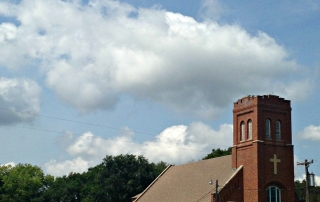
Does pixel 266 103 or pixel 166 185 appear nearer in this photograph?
pixel 266 103

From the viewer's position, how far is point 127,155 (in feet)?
245

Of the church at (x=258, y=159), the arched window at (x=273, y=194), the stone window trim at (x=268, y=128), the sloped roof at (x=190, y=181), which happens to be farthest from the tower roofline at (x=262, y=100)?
the arched window at (x=273, y=194)

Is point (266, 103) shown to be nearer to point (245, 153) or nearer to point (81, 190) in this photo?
point (245, 153)

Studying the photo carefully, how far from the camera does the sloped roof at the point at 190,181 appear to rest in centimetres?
4786

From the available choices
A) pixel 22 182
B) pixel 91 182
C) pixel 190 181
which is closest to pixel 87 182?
pixel 91 182

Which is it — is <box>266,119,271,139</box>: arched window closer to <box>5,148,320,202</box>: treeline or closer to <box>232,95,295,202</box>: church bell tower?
<box>232,95,295,202</box>: church bell tower

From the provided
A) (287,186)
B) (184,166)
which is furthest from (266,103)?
(184,166)

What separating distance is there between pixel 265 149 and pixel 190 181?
10413mm

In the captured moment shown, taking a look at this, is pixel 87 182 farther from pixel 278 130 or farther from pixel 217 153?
pixel 278 130

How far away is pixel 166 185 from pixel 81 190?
32601 millimetres

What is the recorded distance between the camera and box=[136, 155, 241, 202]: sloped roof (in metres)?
47.9

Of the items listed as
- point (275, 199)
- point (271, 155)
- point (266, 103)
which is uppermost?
point (266, 103)

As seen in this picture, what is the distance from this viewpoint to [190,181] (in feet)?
173

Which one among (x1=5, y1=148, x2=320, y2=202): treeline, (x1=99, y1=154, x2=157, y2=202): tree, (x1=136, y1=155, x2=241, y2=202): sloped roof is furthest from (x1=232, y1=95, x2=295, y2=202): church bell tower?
(x1=99, y1=154, x2=157, y2=202): tree
